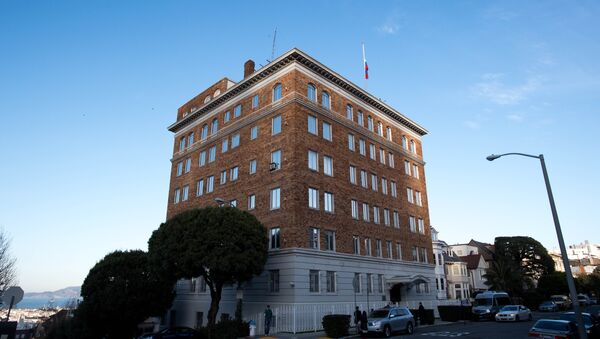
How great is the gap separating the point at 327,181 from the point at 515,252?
64.0m

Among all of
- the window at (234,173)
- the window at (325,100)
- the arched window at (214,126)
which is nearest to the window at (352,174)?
the window at (325,100)

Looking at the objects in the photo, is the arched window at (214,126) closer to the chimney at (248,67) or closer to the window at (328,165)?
the chimney at (248,67)

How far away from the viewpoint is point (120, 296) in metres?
30.9

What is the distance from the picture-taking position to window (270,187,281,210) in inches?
1272

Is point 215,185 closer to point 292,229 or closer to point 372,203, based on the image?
point 292,229

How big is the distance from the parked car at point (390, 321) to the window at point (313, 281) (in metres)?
6.00

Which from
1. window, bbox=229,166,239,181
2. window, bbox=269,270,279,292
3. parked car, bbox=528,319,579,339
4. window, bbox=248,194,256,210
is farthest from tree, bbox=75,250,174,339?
parked car, bbox=528,319,579,339

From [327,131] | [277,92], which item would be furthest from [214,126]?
[327,131]

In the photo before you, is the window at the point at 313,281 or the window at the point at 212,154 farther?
the window at the point at 212,154

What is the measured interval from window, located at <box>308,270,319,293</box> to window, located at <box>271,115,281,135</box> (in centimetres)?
1234

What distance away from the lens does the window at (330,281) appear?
31878 millimetres

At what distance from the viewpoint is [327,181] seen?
34.4 m

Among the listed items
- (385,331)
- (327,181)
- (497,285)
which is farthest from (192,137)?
(497,285)

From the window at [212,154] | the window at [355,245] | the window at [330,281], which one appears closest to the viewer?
the window at [330,281]
